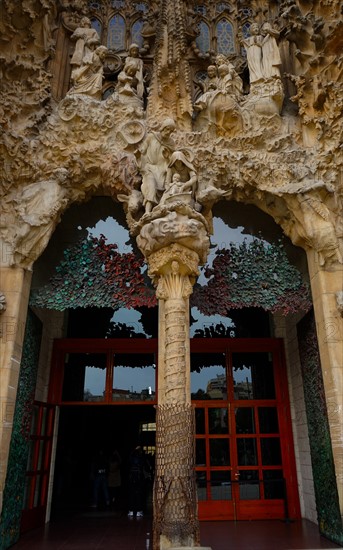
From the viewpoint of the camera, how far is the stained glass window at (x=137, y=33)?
870 cm

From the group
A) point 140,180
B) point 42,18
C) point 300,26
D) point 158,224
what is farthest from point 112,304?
point 300,26

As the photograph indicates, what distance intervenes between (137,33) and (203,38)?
1319 millimetres

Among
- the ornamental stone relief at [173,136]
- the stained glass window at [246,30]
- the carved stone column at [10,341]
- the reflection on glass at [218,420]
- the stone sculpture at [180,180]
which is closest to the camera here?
the carved stone column at [10,341]

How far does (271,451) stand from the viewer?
7.78 meters

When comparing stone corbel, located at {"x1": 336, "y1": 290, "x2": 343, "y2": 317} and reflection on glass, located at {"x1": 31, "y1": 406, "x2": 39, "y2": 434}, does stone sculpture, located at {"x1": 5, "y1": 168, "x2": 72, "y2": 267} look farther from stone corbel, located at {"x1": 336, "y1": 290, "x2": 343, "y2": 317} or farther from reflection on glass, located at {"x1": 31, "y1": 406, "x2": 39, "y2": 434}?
stone corbel, located at {"x1": 336, "y1": 290, "x2": 343, "y2": 317}

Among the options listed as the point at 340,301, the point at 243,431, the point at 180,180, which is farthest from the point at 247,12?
the point at 243,431

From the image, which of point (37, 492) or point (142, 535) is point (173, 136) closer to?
point (142, 535)

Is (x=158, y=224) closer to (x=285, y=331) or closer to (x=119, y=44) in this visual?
(x=285, y=331)

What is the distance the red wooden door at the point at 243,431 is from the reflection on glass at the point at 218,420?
0.02 meters

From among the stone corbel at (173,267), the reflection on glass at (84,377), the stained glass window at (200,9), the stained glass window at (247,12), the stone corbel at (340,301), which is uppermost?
the stained glass window at (200,9)

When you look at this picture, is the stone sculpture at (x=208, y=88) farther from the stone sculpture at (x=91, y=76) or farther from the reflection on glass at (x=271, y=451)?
the reflection on glass at (x=271, y=451)

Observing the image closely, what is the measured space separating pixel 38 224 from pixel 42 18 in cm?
343

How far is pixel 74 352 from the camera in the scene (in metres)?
8.23

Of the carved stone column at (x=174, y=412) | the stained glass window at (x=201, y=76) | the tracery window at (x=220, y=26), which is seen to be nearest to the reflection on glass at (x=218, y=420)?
the carved stone column at (x=174, y=412)
